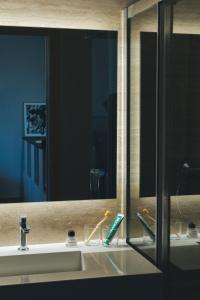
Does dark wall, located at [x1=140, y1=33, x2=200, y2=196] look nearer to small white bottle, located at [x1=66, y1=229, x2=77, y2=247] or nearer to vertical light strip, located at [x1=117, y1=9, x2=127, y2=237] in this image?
vertical light strip, located at [x1=117, y1=9, x2=127, y2=237]

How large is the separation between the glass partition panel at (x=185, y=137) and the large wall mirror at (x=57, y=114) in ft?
1.72

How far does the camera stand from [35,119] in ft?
7.79

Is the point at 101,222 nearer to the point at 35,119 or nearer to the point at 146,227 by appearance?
the point at 146,227

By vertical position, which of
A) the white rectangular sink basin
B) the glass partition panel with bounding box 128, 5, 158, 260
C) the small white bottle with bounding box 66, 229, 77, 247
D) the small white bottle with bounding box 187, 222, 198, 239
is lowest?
the white rectangular sink basin

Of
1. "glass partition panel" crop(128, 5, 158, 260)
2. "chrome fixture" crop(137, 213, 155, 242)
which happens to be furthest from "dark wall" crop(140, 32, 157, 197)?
"chrome fixture" crop(137, 213, 155, 242)

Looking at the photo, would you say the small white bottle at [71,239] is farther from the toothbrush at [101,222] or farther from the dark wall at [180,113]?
the dark wall at [180,113]

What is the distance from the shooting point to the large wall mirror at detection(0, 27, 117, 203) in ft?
7.71

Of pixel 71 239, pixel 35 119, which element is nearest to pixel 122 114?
pixel 35 119

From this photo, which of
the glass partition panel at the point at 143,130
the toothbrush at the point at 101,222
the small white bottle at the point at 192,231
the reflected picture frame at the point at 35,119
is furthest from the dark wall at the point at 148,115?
the reflected picture frame at the point at 35,119

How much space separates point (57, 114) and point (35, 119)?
0.35 feet

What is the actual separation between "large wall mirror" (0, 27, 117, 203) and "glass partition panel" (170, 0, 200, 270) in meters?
0.52

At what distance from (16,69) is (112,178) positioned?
27.2 inches

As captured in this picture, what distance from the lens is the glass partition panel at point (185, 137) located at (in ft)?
5.98

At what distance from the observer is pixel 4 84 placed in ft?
7.65
